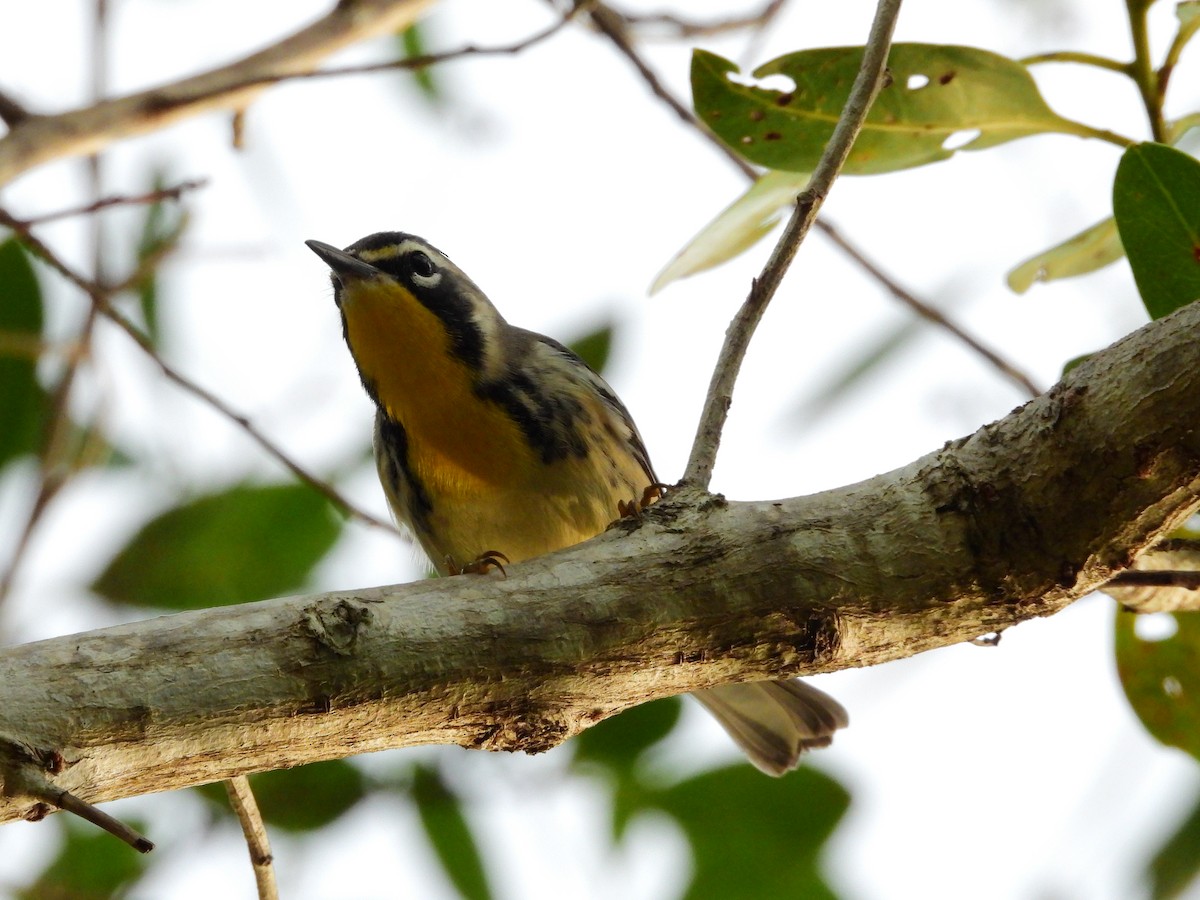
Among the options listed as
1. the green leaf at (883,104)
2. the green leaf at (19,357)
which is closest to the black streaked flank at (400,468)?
the green leaf at (19,357)

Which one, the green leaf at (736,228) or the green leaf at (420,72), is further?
the green leaf at (420,72)

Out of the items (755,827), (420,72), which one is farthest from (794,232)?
(420,72)

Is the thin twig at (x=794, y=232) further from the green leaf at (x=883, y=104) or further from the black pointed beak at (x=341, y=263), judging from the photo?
the black pointed beak at (x=341, y=263)

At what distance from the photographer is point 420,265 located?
439cm

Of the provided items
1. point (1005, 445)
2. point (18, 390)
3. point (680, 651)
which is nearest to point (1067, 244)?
point (1005, 445)

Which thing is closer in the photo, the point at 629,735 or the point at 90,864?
the point at 90,864

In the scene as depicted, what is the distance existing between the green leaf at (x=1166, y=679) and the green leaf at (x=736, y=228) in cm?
121

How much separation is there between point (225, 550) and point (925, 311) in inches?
78.2

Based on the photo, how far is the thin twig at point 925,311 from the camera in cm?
348

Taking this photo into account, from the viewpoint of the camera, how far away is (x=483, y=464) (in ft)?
12.5

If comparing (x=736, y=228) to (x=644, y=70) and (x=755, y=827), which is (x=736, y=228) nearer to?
(x=644, y=70)

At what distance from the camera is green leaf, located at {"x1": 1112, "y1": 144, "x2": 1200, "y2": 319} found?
2330 millimetres

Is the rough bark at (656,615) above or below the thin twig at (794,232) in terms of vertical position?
below

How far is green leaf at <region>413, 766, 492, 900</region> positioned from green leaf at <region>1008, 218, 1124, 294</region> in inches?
74.3
